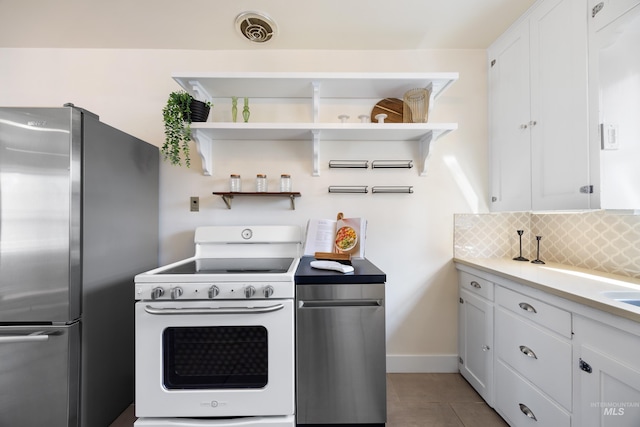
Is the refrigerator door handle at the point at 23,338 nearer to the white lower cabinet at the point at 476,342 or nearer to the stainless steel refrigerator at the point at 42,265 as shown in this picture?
the stainless steel refrigerator at the point at 42,265

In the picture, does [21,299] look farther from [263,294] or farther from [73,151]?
[263,294]

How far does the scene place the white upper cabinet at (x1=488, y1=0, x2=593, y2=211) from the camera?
1.38 metres

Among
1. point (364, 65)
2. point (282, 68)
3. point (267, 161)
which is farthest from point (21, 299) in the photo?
point (364, 65)

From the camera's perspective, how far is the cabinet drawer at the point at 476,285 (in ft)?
5.42

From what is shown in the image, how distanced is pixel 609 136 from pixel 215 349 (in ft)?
7.00

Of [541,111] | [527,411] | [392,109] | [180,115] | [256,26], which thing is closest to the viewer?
→ [527,411]

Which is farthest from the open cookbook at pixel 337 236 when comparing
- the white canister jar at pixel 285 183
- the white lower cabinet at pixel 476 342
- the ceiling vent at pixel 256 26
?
the ceiling vent at pixel 256 26

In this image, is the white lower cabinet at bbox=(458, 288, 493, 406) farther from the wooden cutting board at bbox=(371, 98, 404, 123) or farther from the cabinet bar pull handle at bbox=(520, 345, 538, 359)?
the wooden cutting board at bbox=(371, 98, 404, 123)

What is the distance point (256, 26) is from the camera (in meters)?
1.85

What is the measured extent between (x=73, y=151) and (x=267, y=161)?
3.58 ft

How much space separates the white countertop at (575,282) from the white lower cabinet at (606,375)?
0.28 ft

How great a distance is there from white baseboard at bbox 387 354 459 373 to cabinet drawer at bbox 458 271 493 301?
582mm

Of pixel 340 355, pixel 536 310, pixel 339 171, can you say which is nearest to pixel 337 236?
pixel 339 171

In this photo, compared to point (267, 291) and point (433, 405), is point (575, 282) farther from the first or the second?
point (267, 291)
